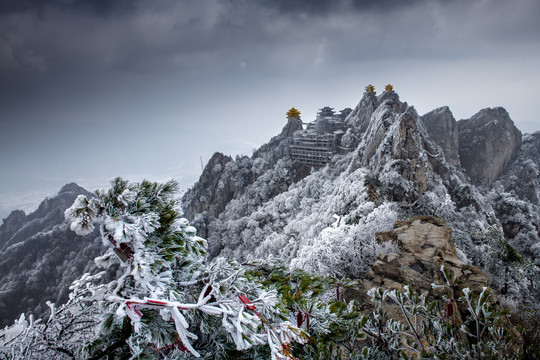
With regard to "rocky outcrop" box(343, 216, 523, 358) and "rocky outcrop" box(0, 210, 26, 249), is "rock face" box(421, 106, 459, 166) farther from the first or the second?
"rocky outcrop" box(0, 210, 26, 249)

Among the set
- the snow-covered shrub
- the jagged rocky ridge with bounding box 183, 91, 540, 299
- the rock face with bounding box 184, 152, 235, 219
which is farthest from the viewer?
the rock face with bounding box 184, 152, 235, 219

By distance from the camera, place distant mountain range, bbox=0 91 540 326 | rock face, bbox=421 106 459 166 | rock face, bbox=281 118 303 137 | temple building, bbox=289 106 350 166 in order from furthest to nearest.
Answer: rock face, bbox=421 106 459 166
rock face, bbox=281 118 303 137
temple building, bbox=289 106 350 166
distant mountain range, bbox=0 91 540 326

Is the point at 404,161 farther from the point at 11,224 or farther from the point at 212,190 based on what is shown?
the point at 11,224

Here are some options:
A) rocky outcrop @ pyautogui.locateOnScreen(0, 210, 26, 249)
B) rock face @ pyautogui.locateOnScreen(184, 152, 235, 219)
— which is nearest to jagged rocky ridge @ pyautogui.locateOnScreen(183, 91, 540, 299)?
rock face @ pyautogui.locateOnScreen(184, 152, 235, 219)

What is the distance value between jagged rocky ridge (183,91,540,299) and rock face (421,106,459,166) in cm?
33

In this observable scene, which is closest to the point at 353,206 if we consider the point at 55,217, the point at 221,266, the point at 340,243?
the point at 340,243

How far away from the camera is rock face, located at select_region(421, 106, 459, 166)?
258ft

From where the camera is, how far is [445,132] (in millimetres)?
80562

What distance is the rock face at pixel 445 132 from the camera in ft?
258

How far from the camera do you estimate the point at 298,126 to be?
2872 inches

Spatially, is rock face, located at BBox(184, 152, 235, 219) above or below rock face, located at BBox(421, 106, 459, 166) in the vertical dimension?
below

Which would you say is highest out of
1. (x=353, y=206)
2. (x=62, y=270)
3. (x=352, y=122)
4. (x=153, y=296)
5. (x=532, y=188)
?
(x=352, y=122)

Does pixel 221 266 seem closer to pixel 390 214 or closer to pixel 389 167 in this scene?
pixel 390 214

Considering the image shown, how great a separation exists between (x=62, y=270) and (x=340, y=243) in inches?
3284
